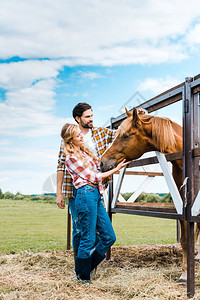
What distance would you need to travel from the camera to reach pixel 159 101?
10.8 ft

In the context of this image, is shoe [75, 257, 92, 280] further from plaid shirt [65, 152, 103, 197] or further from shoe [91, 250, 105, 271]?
plaid shirt [65, 152, 103, 197]

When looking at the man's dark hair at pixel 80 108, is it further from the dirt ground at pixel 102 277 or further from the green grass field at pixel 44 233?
the green grass field at pixel 44 233

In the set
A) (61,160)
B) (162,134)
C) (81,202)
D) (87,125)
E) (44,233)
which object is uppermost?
(87,125)

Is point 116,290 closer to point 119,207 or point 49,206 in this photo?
point 119,207

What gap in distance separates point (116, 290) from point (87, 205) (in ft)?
2.53

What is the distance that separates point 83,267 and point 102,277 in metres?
0.50

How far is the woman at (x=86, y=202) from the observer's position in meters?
2.89

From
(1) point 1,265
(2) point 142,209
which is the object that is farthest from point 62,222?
(2) point 142,209

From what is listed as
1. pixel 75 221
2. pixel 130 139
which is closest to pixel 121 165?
pixel 130 139

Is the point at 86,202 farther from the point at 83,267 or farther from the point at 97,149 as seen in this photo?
the point at 97,149

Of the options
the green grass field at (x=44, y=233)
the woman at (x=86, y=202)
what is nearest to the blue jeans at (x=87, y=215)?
the woman at (x=86, y=202)

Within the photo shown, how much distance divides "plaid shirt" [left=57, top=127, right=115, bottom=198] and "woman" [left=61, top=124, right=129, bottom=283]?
234mm

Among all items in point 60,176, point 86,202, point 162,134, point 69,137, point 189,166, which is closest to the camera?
point 189,166

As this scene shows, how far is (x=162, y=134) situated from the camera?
3.14 m
